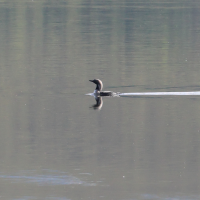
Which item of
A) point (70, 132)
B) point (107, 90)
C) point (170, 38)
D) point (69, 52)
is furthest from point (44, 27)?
point (70, 132)

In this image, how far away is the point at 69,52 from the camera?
1367 inches

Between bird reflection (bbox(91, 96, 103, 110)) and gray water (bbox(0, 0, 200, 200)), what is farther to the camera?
bird reflection (bbox(91, 96, 103, 110))

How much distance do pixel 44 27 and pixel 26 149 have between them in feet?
128

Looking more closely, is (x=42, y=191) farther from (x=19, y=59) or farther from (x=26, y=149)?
(x=19, y=59)

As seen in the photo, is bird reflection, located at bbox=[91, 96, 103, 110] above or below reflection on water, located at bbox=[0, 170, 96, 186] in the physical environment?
above

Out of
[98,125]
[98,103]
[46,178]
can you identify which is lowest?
[46,178]

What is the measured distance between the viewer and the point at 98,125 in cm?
1748

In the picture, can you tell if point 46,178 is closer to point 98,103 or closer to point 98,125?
point 98,125

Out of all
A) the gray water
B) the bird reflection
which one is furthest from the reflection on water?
the bird reflection

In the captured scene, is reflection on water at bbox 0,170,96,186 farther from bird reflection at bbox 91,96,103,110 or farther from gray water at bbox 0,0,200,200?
bird reflection at bbox 91,96,103,110

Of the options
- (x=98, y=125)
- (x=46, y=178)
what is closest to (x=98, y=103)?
(x=98, y=125)

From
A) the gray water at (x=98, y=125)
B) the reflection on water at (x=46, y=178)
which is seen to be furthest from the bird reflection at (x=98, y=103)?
the reflection on water at (x=46, y=178)

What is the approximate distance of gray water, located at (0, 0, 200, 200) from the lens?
41.6 ft

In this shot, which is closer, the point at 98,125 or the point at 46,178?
the point at 46,178
